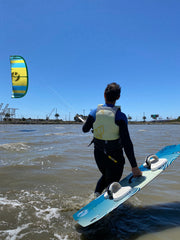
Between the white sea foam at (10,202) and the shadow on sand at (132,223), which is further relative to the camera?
the white sea foam at (10,202)

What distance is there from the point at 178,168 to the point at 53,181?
3838 mm

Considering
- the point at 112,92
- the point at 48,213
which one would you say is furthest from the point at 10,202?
the point at 112,92

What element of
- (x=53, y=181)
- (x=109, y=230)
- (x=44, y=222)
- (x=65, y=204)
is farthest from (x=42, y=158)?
(x=109, y=230)

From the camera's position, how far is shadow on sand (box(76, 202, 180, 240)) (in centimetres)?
252

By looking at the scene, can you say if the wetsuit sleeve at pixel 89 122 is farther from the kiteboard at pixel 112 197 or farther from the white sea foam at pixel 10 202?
the white sea foam at pixel 10 202

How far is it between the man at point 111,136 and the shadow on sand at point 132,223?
0.62 metres

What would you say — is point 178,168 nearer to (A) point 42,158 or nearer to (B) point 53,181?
(B) point 53,181

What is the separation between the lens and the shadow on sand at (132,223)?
2520 mm

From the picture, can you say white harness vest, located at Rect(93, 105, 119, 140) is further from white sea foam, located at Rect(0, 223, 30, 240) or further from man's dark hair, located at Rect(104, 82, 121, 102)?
white sea foam, located at Rect(0, 223, 30, 240)

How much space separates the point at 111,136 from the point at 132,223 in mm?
1348

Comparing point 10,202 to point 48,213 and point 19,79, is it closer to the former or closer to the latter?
point 48,213

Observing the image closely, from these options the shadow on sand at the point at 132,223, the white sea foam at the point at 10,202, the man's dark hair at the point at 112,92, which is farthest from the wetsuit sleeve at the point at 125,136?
the white sea foam at the point at 10,202

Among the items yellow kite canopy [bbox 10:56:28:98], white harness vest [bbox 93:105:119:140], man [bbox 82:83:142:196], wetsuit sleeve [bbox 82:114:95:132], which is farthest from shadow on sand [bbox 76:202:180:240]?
yellow kite canopy [bbox 10:56:28:98]

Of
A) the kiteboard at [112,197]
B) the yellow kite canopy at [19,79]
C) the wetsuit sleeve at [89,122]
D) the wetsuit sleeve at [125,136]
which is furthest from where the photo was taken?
the yellow kite canopy at [19,79]
